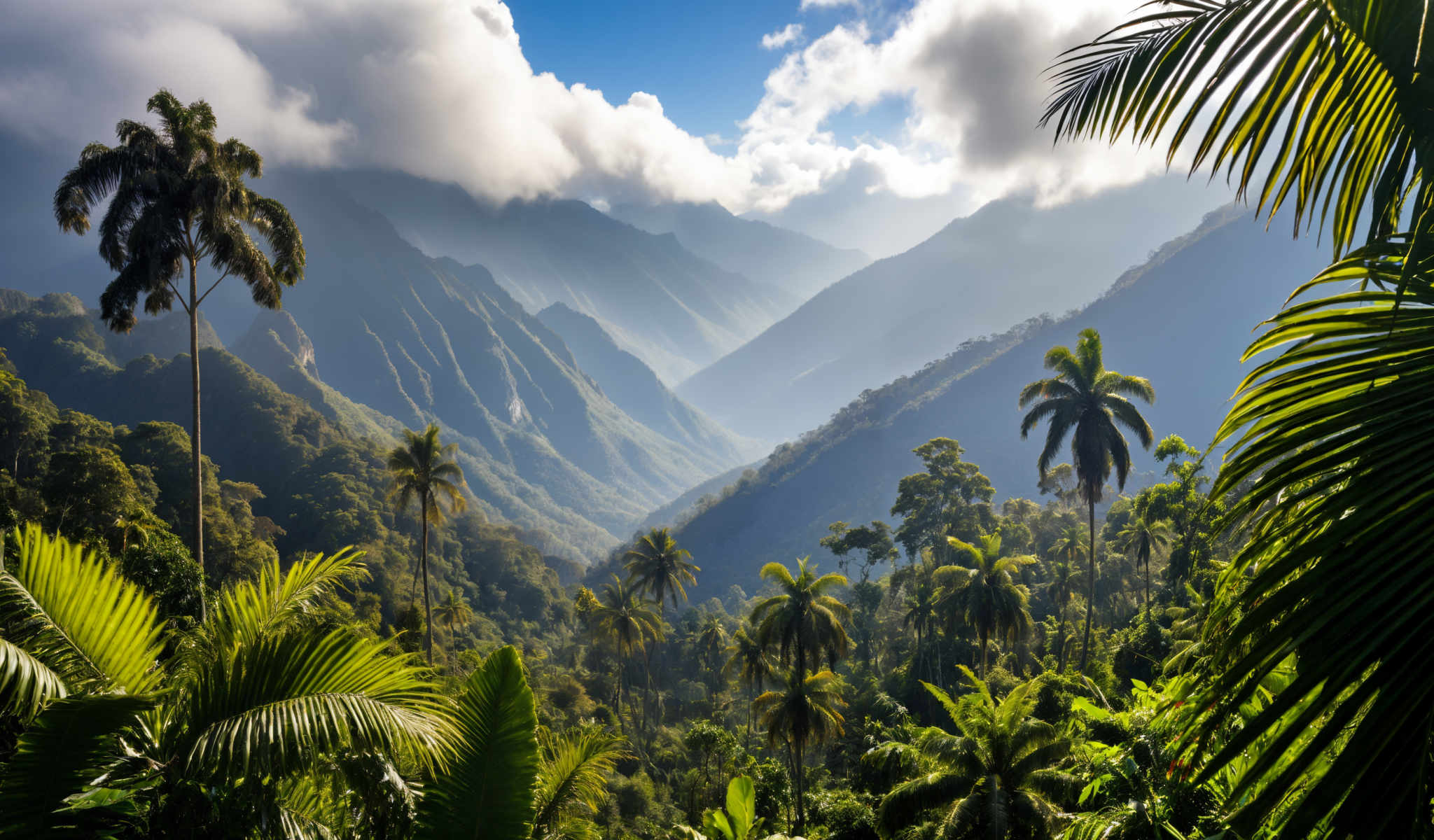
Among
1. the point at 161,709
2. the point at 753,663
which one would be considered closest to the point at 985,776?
the point at 161,709

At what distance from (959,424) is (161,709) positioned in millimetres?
177102

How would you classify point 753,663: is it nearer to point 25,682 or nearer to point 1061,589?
point 25,682

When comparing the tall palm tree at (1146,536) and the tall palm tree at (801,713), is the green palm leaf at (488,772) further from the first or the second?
the tall palm tree at (1146,536)

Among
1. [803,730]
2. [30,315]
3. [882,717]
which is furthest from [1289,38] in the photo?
A: [30,315]

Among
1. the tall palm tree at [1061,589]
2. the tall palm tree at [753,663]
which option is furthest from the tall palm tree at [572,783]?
the tall palm tree at [1061,589]

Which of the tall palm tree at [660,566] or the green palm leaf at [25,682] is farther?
the tall palm tree at [660,566]

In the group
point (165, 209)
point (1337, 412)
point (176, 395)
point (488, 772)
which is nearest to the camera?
point (1337, 412)

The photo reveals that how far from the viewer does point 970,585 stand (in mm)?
23844

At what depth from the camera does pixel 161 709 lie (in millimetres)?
3711

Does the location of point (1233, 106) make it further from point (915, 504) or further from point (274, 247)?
point (915, 504)

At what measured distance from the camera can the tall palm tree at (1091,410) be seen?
23.0 m

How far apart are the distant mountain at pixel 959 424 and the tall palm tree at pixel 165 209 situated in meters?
116

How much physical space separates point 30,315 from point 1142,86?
14163 centimetres

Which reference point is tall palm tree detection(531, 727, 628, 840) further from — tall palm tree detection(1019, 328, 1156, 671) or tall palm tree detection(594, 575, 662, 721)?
tall palm tree detection(594, 575, 662, 721)
